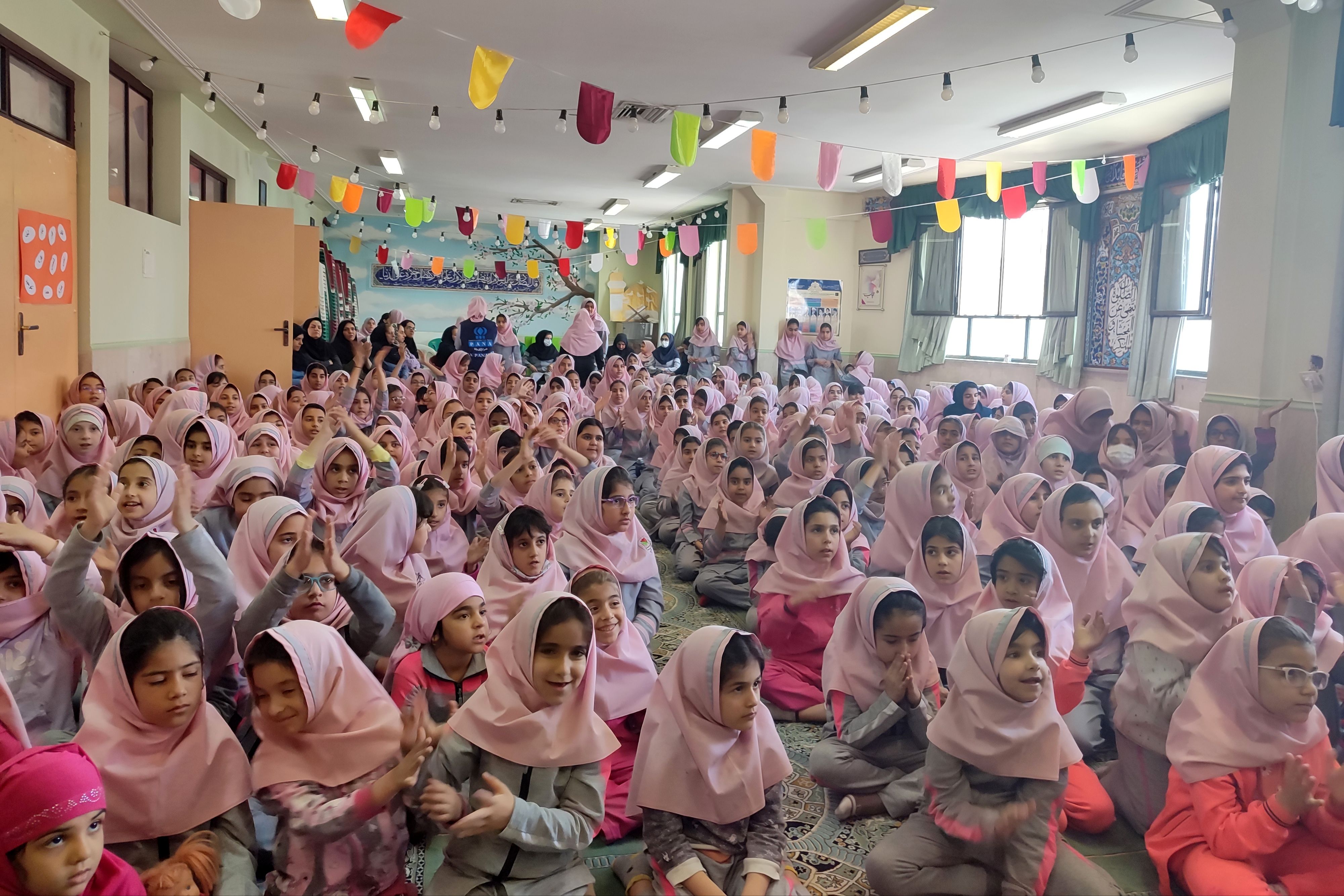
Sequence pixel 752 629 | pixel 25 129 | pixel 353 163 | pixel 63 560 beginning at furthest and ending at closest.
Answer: pixel 353 163
pixel 25 129
pixel 752 629
pixel 63 560

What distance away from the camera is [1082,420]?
561cm

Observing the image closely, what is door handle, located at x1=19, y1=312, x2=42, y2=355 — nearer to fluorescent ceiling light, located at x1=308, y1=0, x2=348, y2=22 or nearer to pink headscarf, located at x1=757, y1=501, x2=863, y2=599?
fluorescent ceiling light, located at x1=308, y1=0, x2=348, y2=22

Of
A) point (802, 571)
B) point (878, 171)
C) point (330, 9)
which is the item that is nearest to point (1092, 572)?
point (802, 571)

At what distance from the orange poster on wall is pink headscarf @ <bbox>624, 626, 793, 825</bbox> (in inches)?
207

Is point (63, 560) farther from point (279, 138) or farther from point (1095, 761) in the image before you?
point (279, 138)

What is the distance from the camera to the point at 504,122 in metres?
9.25

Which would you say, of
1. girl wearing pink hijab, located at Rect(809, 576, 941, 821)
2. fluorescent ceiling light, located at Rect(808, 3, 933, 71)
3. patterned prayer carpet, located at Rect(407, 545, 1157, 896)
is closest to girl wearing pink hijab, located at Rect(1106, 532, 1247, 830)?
patterned prayer carpet, located at Rect(407, 545, 1157, 896)

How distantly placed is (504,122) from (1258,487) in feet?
23.9

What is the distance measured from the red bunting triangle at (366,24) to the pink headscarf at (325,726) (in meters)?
3.66

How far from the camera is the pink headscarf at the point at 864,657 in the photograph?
252cm

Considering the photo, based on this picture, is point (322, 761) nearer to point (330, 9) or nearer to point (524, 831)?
point (524, 831)

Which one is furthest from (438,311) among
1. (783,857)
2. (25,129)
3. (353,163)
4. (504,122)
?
(783,857)

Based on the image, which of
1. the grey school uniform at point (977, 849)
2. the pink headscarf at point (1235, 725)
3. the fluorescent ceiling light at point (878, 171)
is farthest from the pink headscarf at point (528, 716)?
the fluorescent ceiling light at point (878, 171)

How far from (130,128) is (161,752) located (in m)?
7.42
